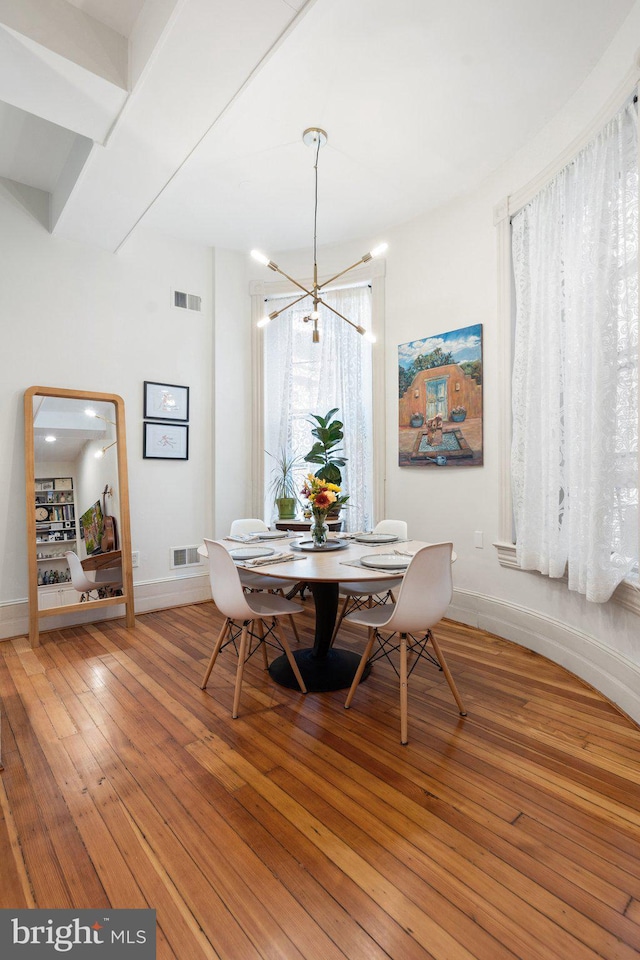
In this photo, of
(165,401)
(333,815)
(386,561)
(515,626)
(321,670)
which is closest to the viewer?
(333,815)

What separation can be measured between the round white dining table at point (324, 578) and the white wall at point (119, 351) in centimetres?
163

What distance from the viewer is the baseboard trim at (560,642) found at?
236 centimetres

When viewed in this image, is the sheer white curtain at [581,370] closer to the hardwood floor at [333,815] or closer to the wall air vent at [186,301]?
the hardwood floor at [333,815]

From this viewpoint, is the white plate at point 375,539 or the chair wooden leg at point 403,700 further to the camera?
the white plate at point 375,539

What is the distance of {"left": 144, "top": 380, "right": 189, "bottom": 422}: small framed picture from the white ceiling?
1.24 meters

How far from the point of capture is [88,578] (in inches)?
150

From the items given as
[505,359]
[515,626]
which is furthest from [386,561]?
[505,359]

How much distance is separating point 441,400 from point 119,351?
2768 mm

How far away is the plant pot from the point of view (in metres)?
4.56

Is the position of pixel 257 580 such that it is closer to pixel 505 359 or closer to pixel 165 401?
pixel 165 401

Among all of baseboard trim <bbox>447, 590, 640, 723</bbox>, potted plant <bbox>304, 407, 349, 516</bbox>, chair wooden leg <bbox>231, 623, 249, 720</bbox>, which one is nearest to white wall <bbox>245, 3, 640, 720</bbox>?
baseboard trim <bbox>447, 590, 640, 723</bbox>

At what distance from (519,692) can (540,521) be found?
3.39ft

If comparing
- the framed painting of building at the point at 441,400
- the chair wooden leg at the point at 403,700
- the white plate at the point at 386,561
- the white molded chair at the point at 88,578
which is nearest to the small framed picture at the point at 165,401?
the white molded chair at the point at 88,578

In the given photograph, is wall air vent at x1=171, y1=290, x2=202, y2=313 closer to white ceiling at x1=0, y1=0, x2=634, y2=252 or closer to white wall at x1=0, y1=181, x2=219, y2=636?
white wall at x1=0, y1=181, x2=219, y2=636
